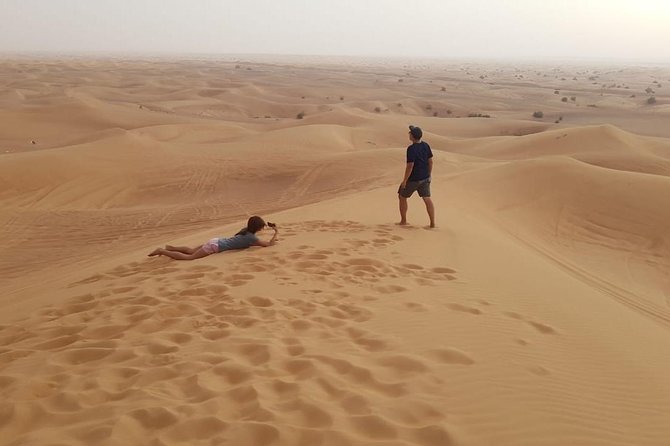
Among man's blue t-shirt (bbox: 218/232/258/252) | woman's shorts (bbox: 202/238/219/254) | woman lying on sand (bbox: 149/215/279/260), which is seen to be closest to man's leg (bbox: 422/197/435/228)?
woman lying on sand (bbox: 149/215/279/260)

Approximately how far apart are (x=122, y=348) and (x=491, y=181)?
1137 cm

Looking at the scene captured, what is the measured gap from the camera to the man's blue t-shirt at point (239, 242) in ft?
23.1

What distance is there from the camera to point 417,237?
317 inches

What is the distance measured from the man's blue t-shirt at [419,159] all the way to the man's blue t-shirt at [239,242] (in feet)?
8.99

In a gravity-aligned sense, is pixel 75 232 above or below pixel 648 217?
below

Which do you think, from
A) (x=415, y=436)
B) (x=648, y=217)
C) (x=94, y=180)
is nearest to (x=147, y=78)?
(x=94, y=180)

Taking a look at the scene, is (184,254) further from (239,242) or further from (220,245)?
(239,242)

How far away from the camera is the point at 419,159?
824 centimetres

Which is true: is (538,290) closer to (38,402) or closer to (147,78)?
(38,402)

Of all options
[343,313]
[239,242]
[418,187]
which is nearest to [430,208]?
[418,187]

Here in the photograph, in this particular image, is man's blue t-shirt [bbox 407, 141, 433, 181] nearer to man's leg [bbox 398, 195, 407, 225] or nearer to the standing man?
the standing man

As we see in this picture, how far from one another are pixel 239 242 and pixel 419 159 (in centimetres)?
310

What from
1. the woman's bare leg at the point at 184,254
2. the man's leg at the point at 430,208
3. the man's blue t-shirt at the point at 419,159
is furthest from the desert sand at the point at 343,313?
the man's blue t-shirt at the point at 419,159

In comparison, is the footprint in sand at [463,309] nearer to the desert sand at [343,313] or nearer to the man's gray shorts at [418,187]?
the desert sand at [343,313]
